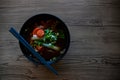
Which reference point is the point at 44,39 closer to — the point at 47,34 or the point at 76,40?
the point at 47,34

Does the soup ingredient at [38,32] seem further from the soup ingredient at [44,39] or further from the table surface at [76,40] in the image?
the table surface at [76,40]

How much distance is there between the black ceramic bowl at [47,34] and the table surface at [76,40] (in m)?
0.06

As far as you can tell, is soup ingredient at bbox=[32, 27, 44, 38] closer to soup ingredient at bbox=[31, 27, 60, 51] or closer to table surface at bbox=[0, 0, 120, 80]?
soup ingredient at bbox=[31, 27, 60, 51]

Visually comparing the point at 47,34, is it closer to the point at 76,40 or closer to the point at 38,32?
the point at 38,32

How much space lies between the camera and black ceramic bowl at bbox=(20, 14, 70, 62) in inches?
44.3

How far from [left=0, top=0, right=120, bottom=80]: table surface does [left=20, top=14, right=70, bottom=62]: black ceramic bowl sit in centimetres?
6

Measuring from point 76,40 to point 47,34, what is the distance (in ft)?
0.49

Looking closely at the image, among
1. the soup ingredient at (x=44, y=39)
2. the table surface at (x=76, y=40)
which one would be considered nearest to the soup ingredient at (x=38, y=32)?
the soup ingredient at (x=44, y=39)

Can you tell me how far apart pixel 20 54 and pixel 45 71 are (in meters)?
0.15

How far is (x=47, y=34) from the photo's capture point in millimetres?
1134

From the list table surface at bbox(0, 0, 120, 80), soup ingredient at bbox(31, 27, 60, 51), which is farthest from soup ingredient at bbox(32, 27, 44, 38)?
table surface at bbox(0, 0, 120, 80)

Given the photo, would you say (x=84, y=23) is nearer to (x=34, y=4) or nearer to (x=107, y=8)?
(x=107, y=8)

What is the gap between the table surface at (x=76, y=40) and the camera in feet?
3.84

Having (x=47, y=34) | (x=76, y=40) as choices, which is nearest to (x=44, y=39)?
(x=47, y=34)
